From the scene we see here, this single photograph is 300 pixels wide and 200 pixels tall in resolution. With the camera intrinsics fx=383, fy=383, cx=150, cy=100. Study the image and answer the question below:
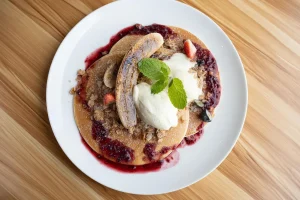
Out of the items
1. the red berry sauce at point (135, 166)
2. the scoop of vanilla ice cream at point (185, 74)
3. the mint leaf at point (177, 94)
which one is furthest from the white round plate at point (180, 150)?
the mint leaf at point (177, 94)

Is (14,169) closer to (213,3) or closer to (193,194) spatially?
(193,194)

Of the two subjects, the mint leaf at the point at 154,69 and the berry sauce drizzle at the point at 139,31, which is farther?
the berry sauce drizzle at the point at 139,31

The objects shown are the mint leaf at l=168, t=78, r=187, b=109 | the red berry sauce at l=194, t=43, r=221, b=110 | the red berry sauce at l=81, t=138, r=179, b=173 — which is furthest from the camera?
the red berry sauce at l=194, t=43, r=221, b=110

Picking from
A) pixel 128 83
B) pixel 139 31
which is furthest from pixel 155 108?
pixel 139 31

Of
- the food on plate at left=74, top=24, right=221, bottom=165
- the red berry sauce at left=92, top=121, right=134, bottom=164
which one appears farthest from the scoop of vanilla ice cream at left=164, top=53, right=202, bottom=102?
the red berry sauce at left=92, top=121, right=134, bottom=164

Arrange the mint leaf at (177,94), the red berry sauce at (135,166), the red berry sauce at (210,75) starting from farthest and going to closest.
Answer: the red berry sauce at (210,75) → the red berry sauce at (135,166) → the mint leaf at (177,94)

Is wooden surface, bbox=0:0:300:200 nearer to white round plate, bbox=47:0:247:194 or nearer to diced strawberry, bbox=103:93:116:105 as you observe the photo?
white round plate, bbox=47:0:247:194

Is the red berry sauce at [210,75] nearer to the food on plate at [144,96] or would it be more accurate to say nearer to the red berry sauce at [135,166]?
the food on plate at [144,96]
